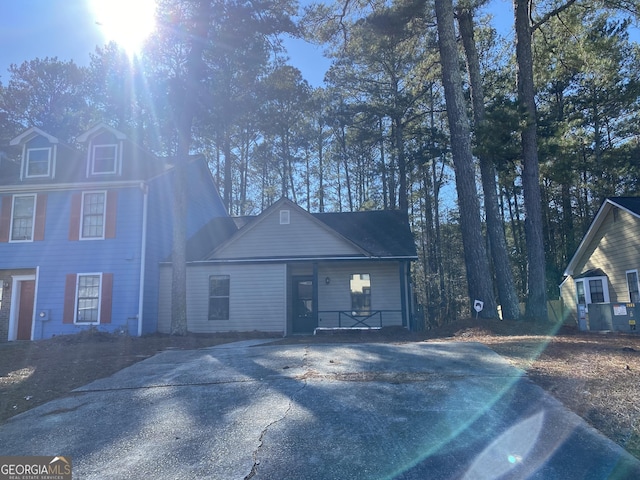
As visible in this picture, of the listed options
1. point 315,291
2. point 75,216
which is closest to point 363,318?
point 315,291

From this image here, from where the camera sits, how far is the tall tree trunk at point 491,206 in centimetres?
1351

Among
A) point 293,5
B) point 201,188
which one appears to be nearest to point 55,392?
A: point 293,5

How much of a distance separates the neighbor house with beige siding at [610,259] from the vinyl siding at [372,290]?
5821 mm

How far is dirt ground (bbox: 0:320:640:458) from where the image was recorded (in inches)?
188

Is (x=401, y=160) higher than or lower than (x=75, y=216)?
higher

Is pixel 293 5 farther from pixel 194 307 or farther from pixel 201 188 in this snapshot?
pixel 194 307

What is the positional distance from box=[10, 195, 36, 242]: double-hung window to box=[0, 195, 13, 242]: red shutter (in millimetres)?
135

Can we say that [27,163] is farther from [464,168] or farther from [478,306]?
[478,306]

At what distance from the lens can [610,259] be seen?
1625cm

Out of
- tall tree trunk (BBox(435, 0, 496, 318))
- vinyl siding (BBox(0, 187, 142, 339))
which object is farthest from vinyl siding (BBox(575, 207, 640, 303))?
vinyl siding (BBox(0, 187, 142, 339))

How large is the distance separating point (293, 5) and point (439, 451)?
48.7 feet

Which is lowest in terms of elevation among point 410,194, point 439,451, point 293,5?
point 439,451

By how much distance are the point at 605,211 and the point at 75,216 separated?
18.4 m

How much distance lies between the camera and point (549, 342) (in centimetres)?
888
